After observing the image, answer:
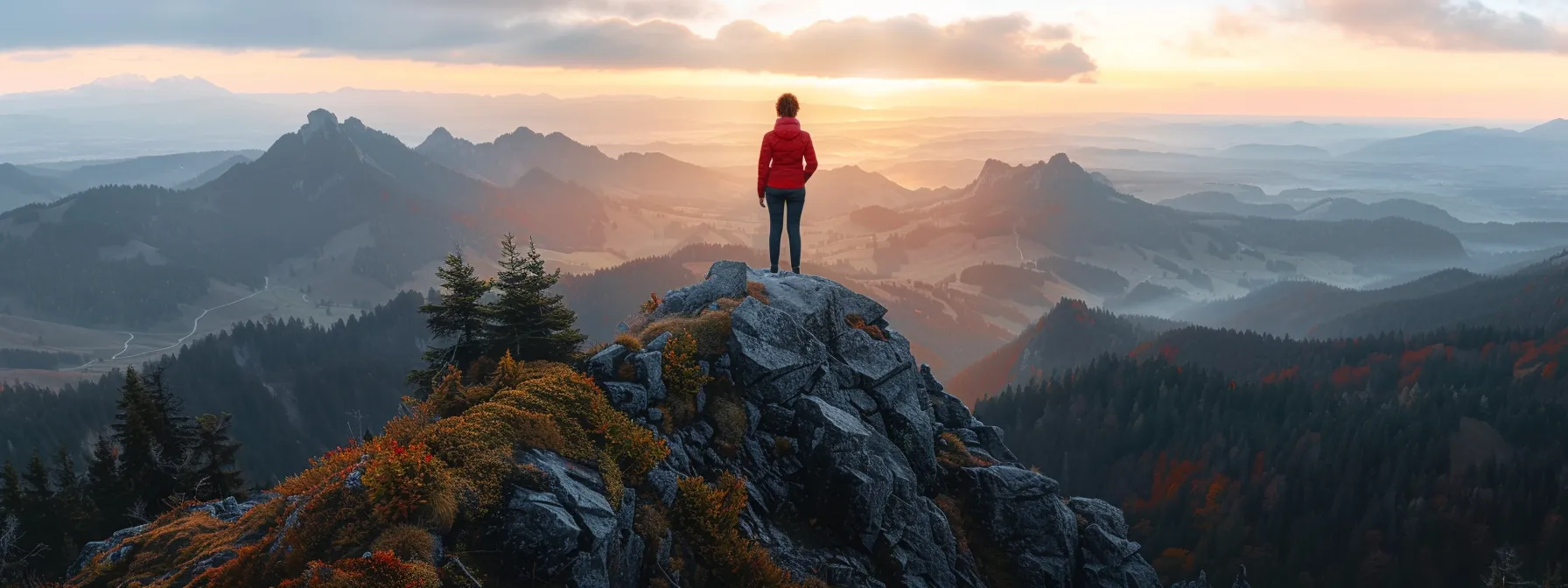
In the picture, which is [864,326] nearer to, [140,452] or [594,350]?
[594,350]

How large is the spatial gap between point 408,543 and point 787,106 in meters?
17.4

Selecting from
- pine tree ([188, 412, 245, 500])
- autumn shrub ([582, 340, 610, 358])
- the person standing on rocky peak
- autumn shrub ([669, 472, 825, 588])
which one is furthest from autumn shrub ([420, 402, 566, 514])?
pine tree ([188, 412, 245, 500])

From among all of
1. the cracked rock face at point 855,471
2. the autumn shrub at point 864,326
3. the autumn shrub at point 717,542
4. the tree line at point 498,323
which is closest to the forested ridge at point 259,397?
the tree line at point 498,323

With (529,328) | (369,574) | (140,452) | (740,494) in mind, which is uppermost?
(529,328)

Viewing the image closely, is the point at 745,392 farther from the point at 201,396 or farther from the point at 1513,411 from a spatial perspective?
the point at 201,396

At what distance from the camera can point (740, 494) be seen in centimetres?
2048

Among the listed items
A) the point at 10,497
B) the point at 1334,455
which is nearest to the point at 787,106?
the point at 10,497

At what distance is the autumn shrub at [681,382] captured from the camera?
878 inches

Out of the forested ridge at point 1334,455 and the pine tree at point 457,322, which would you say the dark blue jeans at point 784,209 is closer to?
the pine tree at point 457,322

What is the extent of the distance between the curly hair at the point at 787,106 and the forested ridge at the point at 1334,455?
9004cm

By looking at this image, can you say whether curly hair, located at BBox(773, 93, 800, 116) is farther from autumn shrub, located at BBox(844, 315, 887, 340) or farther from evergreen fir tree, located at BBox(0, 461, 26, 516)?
evergreen fir tree, located at BBox(0, 461, 26, 516)

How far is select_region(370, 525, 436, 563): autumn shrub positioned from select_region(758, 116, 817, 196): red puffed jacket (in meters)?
15.4

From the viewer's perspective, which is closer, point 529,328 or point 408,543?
point 408,543

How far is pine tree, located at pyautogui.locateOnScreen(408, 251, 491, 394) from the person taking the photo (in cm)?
2578
